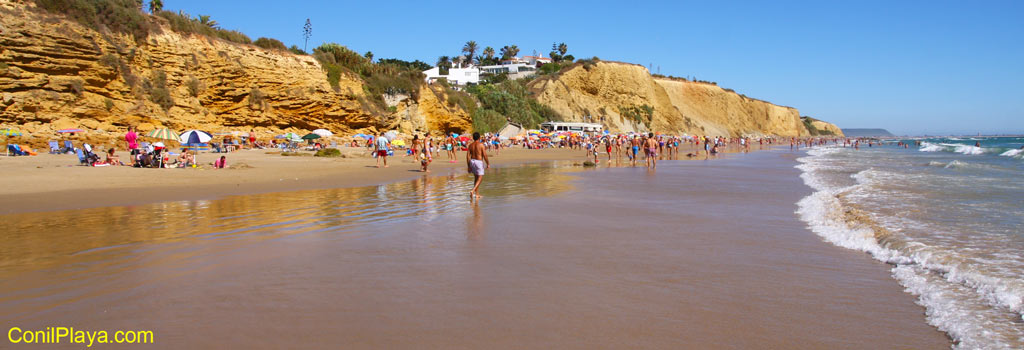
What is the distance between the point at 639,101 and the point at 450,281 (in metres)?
72.2

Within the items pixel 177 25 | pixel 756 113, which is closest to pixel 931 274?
pixel 177 25

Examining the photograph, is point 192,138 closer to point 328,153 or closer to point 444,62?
point 328,153

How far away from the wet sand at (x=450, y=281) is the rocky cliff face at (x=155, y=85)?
17.7 metres

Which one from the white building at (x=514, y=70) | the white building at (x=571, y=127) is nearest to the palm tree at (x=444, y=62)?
the white building at (x=514, y=70)

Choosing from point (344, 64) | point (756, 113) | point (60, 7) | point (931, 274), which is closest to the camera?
point (931, 274)

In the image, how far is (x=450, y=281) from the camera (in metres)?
4.24

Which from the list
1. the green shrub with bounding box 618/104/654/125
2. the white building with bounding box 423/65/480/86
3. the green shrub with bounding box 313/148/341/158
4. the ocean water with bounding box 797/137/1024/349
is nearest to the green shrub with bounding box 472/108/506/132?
the green shrub with bounding box 313/148/341/158

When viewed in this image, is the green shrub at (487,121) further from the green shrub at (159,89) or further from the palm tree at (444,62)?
the palm tree at (444,62)

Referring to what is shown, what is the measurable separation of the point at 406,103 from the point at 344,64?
4.76m

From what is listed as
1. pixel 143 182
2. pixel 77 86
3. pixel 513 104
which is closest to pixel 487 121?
pixel 513 104

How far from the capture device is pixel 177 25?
2688 cm

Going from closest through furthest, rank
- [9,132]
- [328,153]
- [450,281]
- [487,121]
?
[450,281], [9,132], [328,153], [487,121]

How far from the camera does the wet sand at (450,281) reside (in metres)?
3.18

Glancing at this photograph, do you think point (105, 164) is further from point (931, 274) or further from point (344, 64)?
point (344, 64)
